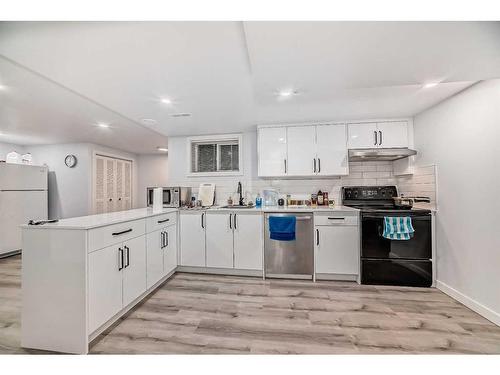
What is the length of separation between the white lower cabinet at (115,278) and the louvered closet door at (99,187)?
3.80 m

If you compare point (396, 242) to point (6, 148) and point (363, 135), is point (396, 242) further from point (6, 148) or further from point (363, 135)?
point (6, 148)

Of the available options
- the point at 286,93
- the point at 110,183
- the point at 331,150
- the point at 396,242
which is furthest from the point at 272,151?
the point at 110,183

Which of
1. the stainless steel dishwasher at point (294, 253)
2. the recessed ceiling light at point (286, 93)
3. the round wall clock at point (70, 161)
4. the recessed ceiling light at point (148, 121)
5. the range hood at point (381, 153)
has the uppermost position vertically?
the recessed ceiling light at point (148, 121)

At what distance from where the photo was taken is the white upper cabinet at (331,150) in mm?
3150

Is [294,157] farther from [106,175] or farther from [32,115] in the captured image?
[106,175]

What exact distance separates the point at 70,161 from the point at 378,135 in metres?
6.24

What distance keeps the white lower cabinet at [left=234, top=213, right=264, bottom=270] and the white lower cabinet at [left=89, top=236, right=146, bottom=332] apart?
3.89 ft

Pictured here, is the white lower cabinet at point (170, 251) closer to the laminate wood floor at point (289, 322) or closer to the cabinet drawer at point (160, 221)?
the cabinet drawer at point (160, 221)

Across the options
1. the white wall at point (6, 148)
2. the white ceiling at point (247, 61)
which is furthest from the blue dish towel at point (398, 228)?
the white wall at point (6, 148)

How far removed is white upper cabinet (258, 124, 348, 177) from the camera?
3164 millimetres

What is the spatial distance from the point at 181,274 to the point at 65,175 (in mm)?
4096

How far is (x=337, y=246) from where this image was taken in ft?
9.20

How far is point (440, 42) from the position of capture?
127cm
